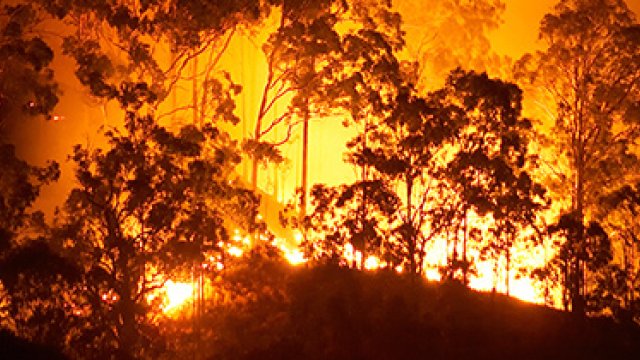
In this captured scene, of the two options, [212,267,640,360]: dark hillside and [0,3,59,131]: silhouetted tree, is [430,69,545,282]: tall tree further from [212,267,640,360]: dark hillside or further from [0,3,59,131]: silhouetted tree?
[0,3,59,131]: silhouetted tree

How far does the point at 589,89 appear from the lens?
68.7 feet

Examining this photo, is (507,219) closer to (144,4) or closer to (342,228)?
(342,228)

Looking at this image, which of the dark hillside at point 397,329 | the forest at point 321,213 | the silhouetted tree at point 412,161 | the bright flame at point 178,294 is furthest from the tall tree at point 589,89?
the bright flame at point 178,294

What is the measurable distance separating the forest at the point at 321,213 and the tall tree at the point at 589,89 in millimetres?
73

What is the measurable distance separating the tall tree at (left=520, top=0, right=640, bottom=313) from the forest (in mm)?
73

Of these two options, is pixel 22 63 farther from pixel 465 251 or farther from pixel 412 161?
pixel 465 251

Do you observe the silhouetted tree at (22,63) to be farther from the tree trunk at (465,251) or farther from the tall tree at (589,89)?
the tall tree at (589,89)

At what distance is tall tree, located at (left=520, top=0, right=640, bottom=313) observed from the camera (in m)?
20.3

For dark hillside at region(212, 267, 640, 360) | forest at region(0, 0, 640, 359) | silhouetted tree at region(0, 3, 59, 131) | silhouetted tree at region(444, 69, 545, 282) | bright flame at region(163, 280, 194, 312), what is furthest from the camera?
bright flame at region(163, 280, 194, 312)

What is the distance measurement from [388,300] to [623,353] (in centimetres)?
503

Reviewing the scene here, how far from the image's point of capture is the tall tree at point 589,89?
2030 cm

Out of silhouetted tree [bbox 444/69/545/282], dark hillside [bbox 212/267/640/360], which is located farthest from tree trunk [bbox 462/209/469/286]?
dark hillside [bbox 212/267/640/360]

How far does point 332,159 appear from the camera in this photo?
42.9 m

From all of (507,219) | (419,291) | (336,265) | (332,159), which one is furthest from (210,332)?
(332,159)
